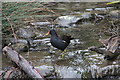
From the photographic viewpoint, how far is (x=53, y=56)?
5.41 meters

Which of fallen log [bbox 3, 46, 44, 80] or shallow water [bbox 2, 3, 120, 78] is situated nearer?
fallen log [bbox 3, 46, 44, 80]

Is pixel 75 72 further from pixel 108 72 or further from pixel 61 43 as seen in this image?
pixel 61 43

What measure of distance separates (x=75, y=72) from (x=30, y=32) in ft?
8.64

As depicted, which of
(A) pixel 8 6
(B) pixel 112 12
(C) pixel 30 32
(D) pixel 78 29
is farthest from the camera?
(B) pixel 112 12

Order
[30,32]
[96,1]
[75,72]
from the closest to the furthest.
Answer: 1. [75,72]
2. [30,32]
3. [96,1]

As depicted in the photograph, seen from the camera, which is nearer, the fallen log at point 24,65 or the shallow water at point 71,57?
the fallen log at point 24,65

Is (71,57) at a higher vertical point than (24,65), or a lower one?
lower

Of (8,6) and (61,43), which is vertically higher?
(8,6)

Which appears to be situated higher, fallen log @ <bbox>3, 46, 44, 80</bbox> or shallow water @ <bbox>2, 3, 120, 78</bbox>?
fallen log @ <bbox>3, 46, 44, 80</bbox>

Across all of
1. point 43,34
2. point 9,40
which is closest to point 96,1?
point 43,34

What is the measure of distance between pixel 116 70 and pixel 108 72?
15cm

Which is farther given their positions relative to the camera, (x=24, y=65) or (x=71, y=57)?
(x=71, y=57)

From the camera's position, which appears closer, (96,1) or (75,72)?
(75,72)

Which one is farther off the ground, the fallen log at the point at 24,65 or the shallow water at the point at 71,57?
the fallen log at the point at 24,65
